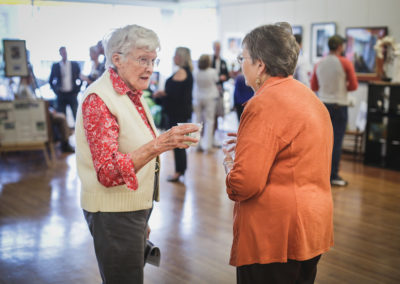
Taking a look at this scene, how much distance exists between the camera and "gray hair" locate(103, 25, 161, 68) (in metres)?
2.12

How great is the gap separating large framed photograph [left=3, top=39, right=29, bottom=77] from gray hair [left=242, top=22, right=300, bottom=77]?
5.85 meters

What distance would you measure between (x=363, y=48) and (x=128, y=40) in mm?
6750

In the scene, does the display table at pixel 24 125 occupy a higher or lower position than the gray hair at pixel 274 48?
lower

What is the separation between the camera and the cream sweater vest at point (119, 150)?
2072 millimetres

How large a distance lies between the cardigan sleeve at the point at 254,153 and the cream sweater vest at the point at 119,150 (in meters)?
0.49

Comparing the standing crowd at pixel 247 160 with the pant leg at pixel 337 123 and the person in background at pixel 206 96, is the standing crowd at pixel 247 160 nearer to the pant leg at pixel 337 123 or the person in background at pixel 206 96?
the pant leg at pixel 337 123

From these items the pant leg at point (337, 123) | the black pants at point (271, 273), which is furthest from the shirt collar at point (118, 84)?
the pant leg at point (337, 123)

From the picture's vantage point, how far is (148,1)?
11.1m

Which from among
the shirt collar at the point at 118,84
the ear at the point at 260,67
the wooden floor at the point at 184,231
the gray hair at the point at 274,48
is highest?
the gray hair at the point at 274,48

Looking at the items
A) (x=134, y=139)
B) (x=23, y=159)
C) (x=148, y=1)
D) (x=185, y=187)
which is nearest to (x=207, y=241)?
(x=185, y=187)

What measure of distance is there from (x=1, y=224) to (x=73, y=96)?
428 centimetres

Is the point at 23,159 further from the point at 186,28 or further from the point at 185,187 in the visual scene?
the point at 186,28

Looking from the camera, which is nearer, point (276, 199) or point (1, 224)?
point (276, 199)

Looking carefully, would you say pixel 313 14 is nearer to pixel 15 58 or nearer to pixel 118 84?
pixel 15 58
